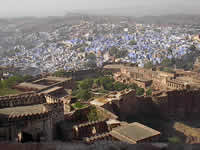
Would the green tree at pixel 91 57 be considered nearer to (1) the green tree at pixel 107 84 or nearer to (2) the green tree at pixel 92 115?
(1) the green tree at pixel 107 84

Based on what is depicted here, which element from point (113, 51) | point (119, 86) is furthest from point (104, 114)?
point (113, 51)

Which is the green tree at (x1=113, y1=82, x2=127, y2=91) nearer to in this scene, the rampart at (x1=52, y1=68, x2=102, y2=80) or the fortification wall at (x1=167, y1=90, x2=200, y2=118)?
the rampart at (x1=52, y1=68, x2=102, y2=80)

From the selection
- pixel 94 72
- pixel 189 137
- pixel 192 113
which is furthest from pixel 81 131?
pixel 94 72

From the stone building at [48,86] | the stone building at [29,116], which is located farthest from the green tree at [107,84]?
the stone building at [29,116]

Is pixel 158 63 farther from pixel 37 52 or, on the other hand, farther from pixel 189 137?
pixel 189 137

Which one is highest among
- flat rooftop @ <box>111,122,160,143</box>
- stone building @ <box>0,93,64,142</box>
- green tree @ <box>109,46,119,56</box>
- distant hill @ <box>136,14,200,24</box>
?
distant hill @ <box>136,14,200,24</box>

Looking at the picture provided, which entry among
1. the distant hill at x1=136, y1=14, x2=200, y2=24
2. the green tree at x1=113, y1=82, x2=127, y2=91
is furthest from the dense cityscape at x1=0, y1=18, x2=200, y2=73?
the distant hill at x1=136, y1=14, x2=200, y2=24

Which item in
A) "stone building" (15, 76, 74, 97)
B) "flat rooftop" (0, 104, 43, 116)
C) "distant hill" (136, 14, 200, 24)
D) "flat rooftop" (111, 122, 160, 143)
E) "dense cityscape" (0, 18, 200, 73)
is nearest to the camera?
"flat rooftop" (0, 104, 43, 116)
